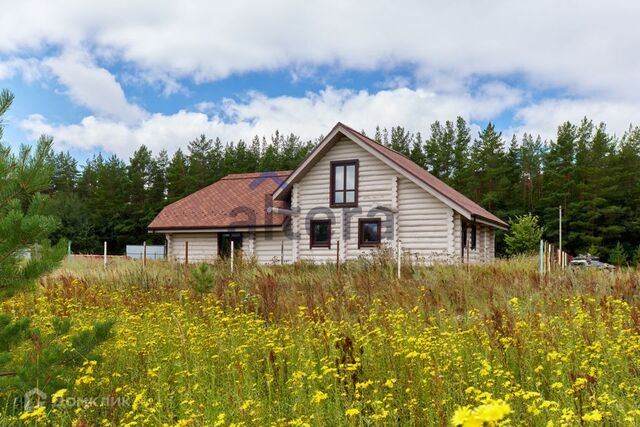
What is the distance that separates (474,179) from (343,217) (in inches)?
1163

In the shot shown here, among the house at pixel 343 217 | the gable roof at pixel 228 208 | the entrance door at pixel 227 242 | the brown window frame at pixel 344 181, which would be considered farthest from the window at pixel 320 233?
the entrance door at pixel 227 242

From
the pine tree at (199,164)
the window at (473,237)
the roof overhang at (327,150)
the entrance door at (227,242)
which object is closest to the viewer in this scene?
the roof overhang at (327,150)

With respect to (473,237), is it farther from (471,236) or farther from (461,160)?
(461,160)

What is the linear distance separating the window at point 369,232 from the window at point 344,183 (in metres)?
0.90

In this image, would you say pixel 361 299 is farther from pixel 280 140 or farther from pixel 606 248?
pixel 280 140

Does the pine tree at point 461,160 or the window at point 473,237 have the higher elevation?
the pine tree at point 461,160

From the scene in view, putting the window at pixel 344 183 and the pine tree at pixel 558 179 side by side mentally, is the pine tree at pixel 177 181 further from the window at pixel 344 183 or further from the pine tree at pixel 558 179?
the pine tree at pixel 558 179

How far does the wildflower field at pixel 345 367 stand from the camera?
347cm

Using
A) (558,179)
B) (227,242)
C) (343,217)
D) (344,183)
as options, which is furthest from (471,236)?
(558,179)

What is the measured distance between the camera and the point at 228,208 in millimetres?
24734

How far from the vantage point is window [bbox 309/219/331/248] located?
2153cm

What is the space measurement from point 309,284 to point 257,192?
54.2ft

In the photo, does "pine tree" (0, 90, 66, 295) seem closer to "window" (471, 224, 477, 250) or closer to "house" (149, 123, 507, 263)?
"house" (149, 123, 507, 263)

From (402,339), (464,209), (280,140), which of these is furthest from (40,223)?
(280,140)
